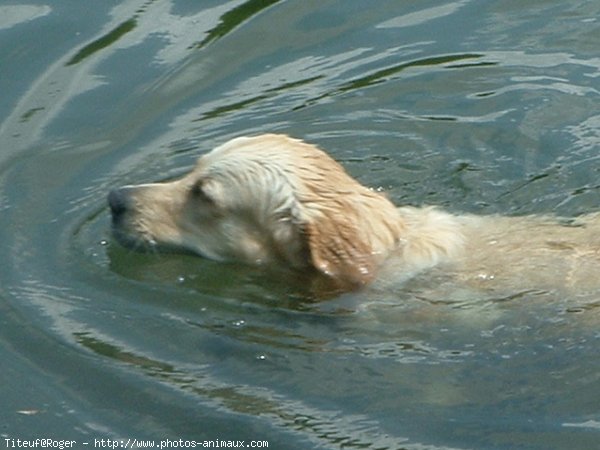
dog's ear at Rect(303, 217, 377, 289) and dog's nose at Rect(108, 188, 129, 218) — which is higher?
dog's nose at Rect(108, 188, 129, 218)

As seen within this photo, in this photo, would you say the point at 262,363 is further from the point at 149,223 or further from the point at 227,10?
the point at 227,10

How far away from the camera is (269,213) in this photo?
812cm

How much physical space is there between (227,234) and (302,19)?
3.36 metres

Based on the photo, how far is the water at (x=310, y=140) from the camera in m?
7.23

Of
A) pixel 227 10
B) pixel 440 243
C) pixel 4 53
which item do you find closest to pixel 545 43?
pixel 227 10

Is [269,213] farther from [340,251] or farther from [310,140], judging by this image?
[310,140]

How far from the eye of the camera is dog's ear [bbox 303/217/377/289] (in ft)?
25.6

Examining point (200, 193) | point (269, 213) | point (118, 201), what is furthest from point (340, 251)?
point (118, 201)

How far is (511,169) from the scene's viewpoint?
942 centimetres

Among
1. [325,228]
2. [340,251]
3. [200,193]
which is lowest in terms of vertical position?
[340,251]

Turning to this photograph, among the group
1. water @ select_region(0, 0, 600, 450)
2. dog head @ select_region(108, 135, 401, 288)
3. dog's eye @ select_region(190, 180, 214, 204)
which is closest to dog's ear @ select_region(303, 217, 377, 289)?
dog head @ select_region(108, 135, 401, 288)

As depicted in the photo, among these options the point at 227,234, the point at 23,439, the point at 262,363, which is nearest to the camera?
the point at 23,439

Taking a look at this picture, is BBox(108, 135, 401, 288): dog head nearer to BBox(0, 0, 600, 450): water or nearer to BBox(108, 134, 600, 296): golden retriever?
BBox(108, 134, 600, 296): golden retriever

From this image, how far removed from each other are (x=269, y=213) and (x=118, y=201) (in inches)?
37.3
